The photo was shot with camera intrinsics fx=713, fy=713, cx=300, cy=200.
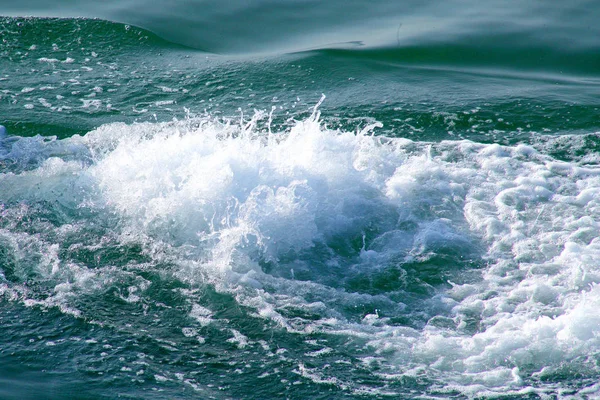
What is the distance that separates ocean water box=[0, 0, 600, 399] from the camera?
5328mm

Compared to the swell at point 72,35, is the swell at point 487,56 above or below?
below

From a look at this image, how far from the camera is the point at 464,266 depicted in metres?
6.57

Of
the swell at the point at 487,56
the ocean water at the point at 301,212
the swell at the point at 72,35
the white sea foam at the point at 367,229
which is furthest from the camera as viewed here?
the swell at the point at 72,35

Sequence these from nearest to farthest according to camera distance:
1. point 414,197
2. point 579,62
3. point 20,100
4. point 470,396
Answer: point 470,396
point 414,197
point 20,100
point 579,62

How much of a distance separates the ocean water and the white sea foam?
0.08 feet

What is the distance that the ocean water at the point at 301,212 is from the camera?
5.33 metres

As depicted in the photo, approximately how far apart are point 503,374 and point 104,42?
8579mm

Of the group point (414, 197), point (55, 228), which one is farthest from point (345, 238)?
point (55, 228)

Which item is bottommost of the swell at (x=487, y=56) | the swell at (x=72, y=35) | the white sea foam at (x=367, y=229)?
the white sea foam at (x=367, y=229)

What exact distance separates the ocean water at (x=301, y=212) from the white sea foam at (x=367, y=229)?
2 centimetres

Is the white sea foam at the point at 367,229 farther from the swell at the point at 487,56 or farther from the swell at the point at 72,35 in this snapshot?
the swell at the point at 72,35

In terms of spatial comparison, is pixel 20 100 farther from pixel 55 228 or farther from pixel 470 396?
pixel 470 396

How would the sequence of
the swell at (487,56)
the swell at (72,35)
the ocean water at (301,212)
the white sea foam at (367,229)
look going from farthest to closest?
the swell at (72,35), the swell at (487,56), the white sea foam at (367,229), the ocean water at (301,212)

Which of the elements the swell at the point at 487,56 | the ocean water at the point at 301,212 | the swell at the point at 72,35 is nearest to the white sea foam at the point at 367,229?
the ocean water at the point at 301,212
